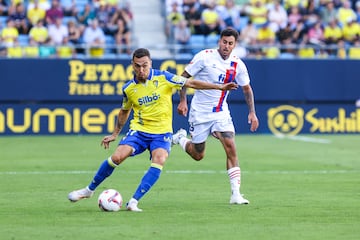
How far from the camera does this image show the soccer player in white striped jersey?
41.5ft

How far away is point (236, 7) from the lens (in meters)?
31.3

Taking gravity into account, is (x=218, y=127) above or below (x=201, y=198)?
above

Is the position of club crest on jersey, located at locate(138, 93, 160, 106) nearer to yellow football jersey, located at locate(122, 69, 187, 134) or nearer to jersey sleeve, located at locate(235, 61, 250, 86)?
yellow football jersey, located at locate(122, 69, 187, 134)

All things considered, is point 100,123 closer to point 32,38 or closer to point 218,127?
point 32,38

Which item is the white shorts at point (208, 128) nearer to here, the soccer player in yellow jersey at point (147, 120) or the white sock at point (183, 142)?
the white sock at point (183, 142)

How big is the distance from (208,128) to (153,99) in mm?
1706

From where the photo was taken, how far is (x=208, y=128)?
13.4 m

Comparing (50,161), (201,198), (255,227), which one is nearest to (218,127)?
(201,198)

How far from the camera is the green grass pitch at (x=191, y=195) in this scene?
32.2 ft

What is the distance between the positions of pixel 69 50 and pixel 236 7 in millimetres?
6628

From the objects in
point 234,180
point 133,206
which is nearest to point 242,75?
point 234,180

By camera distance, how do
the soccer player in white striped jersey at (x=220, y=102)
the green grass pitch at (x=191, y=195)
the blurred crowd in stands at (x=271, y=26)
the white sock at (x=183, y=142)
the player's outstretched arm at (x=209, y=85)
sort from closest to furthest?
the green grass pitch at (x=191, y=195), the player's outstretched arm at (x=209, y=85), the soccer player in white striped jersey at (x=220, y=102), the white sock at (x=183, y=142), the blurred crowd in stands at (x=271, y=26)

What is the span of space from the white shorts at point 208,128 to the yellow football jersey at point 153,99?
1317 millimetres

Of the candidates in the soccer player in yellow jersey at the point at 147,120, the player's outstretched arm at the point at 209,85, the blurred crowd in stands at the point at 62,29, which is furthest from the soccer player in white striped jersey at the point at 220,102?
the blurred crowd in stands at the point at 62,29
